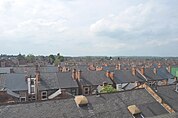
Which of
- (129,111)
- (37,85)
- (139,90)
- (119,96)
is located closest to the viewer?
(129,111)

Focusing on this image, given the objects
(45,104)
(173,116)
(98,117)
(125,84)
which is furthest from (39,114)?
(125,84)

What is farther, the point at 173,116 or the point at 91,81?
the point at 91,81

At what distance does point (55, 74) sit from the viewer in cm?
4781

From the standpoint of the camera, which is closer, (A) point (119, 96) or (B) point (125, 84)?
(A) point (119, 96)

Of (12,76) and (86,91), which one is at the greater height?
(12,76)

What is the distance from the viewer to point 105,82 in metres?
49.4

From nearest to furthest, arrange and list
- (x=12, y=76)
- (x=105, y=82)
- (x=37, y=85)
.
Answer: (x=37, y=85) < (x=12, y=76) < (x=105, y=82)

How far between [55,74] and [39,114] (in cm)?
2836

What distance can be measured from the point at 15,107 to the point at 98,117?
6698 mm

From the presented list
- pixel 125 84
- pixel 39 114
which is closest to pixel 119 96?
pixel 39 114

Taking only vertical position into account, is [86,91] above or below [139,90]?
below

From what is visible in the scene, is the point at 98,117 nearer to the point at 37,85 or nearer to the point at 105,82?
the point at 37,85

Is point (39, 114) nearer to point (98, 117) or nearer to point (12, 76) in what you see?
point (98, 117)

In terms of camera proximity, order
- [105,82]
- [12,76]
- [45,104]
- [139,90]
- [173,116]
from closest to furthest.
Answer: [173,116] < [45,104] < [139,90] < [12,76] < [105,82]
